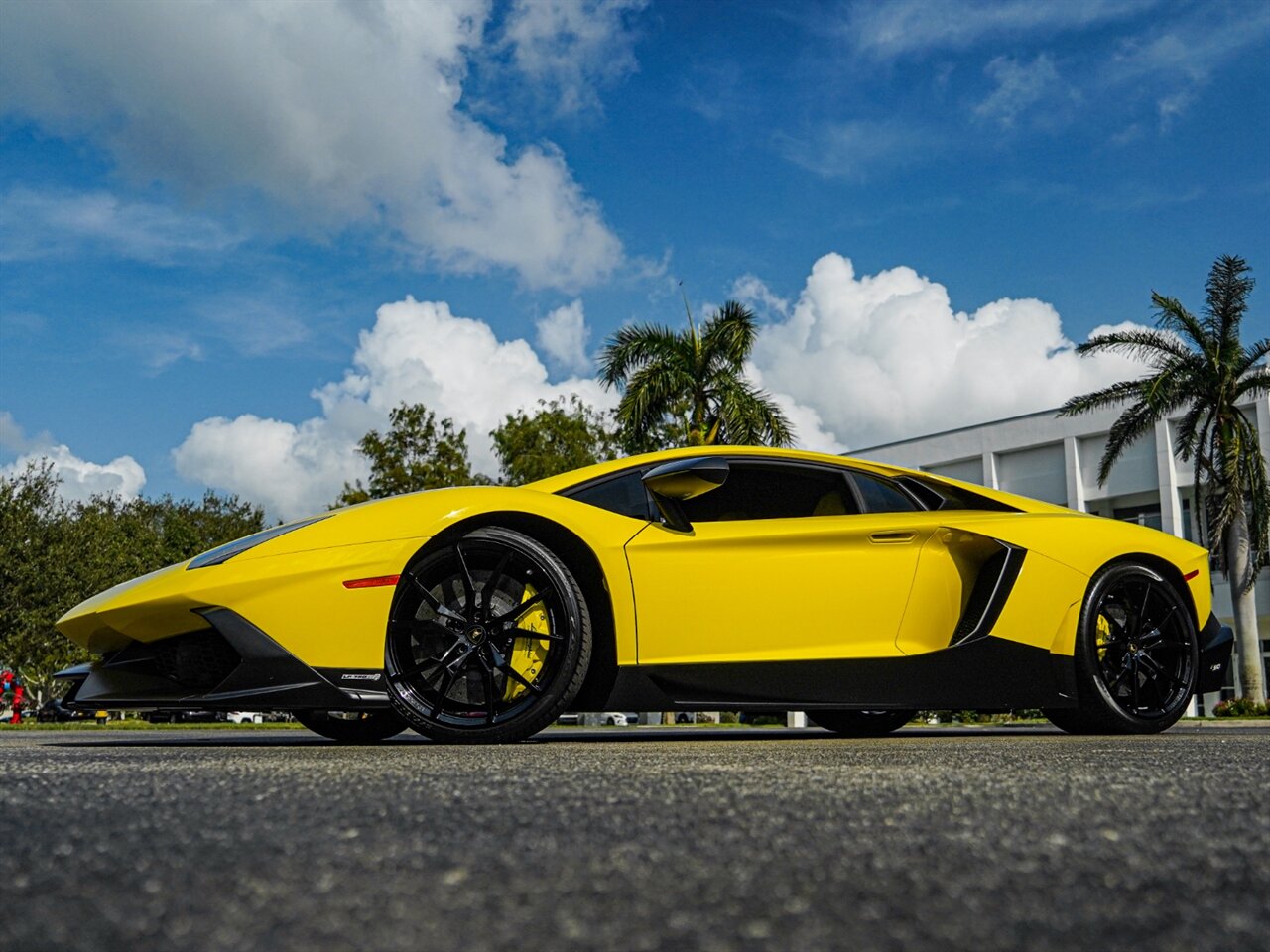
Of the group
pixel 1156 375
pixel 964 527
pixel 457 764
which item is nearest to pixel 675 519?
pixel 964 527

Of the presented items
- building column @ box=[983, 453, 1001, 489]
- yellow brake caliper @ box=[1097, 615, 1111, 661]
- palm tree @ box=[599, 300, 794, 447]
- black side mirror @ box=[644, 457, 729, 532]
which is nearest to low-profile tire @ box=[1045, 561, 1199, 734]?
yellow brake caliper @ box=[1097, 615, 1111, 661]

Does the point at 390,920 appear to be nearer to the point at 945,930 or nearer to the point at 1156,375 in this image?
the point at 945,930

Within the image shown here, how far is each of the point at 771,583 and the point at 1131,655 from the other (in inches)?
77.3

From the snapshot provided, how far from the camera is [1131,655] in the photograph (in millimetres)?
5582

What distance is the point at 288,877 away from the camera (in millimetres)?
1454

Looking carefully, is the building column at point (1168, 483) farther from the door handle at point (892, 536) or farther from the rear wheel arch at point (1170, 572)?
the door handle at point (892, 536)

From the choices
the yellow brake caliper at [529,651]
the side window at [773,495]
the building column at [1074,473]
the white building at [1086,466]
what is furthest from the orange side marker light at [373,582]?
the building column at [1074,473]

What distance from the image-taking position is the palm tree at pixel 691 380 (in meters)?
24.0

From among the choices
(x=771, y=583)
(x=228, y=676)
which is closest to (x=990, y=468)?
(x=771, y=583)

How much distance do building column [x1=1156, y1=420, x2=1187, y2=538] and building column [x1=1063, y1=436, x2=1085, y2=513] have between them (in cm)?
275

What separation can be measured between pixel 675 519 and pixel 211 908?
3.52 m

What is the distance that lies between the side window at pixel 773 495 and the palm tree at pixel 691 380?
18297 millimetres

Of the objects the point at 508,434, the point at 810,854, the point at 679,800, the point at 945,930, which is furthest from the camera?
the point at 508,434

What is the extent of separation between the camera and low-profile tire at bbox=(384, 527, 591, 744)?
14.4 feet
